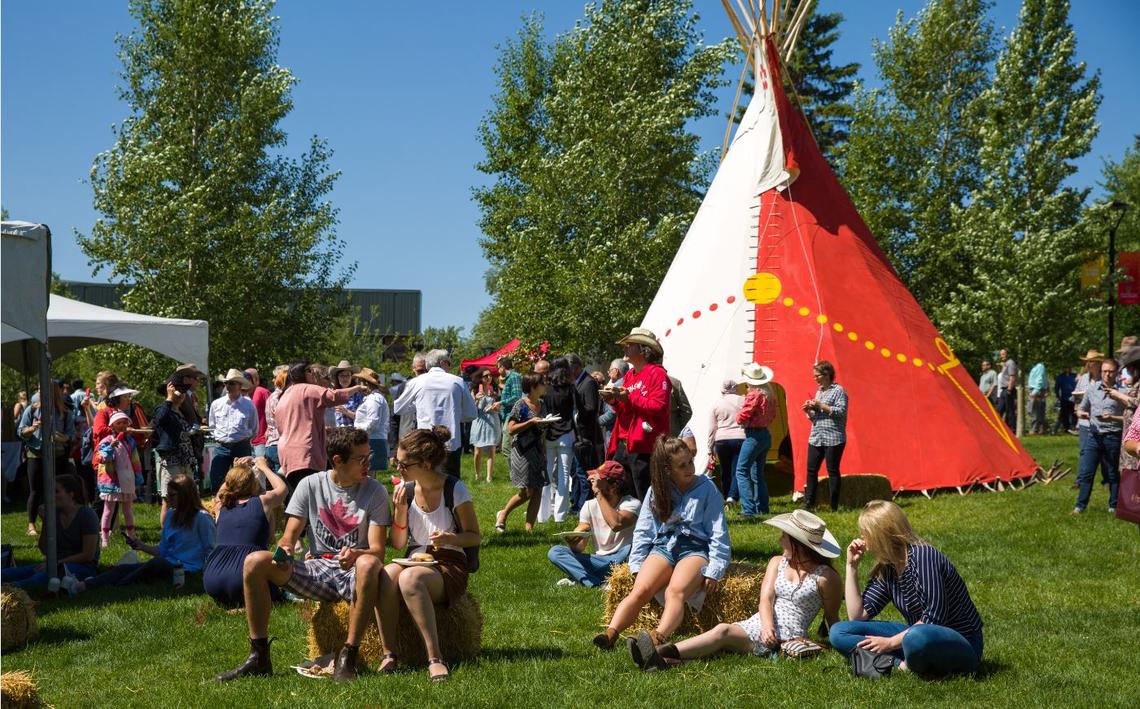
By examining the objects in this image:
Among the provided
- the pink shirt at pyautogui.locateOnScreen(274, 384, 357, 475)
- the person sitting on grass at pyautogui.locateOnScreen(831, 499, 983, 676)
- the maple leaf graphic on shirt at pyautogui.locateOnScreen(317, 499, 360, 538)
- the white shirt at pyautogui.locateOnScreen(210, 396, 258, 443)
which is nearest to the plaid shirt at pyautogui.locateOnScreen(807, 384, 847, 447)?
the pink shirt at pyautogui.locateOnScreen(274, 384, 357, 475)

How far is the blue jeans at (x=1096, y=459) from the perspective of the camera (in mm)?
12398

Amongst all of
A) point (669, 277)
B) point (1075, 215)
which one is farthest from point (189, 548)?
point (1075, 215)

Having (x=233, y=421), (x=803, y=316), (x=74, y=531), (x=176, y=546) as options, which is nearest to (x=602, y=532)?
(x=176, y=546)

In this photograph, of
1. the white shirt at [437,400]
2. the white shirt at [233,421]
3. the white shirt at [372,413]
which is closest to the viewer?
the white shirt at [437,400]

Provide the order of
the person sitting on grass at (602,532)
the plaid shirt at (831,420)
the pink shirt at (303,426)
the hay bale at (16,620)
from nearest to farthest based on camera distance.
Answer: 1. the hay bale at (16,620)
2. the person sitting on grass at (602,532)
3. the pink shirt at (303,426)
4. the plaid shirt at (831,420)

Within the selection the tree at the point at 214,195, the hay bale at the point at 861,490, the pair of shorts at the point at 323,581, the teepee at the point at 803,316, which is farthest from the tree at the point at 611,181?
the pair of shorts at the point at 323,581

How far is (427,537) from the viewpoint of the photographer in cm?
684

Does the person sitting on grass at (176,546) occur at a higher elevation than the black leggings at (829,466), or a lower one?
lower

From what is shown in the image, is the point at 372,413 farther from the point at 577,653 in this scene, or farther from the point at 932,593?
the point at 932,593

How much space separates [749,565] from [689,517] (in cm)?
82

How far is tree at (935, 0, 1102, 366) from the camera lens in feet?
99.0

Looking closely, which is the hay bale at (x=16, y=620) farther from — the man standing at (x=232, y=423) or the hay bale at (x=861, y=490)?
the hay bale at (x=861, y=490)

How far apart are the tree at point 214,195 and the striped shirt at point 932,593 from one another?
2304 centimetres

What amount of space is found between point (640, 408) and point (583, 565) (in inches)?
64.3
